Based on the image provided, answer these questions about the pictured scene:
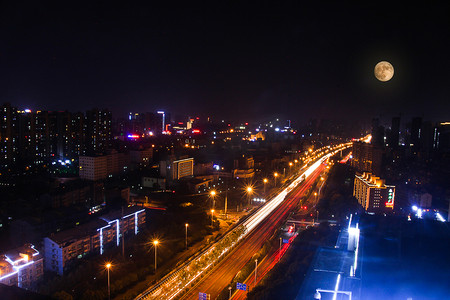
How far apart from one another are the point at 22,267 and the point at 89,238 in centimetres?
98

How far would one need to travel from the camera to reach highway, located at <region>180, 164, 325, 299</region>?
4.22 meters

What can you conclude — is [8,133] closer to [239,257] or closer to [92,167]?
[92,167]

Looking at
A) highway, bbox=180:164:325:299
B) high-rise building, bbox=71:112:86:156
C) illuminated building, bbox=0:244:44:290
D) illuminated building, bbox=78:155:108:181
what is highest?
high-rise building, bbox=71:112:86:156

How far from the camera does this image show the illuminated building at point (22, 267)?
12.9 ft

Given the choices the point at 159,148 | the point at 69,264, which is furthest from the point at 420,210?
the point at 159,148

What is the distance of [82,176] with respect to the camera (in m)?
9.95

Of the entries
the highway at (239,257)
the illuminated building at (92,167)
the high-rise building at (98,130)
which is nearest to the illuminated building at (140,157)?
the high-rise building at (98,130)

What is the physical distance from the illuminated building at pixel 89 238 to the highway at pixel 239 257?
175 centimetres

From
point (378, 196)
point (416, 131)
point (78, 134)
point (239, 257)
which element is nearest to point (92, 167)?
point (78, 134)

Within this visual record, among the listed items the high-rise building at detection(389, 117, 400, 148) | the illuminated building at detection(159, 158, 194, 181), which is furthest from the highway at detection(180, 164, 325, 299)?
the high-rise building at detection(389, 117, 400, 148)

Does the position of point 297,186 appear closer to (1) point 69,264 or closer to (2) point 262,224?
(2) point 262,224

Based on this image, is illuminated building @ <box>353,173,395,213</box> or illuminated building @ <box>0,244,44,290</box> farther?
illuminated building @ <box>353,173,395,213</box>

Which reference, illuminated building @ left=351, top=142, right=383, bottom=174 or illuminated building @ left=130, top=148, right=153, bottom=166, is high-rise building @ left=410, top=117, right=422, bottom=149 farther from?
illuminated building @ left=130, top=148, right=153, bottom=166

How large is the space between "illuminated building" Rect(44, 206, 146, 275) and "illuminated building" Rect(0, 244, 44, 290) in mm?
223
